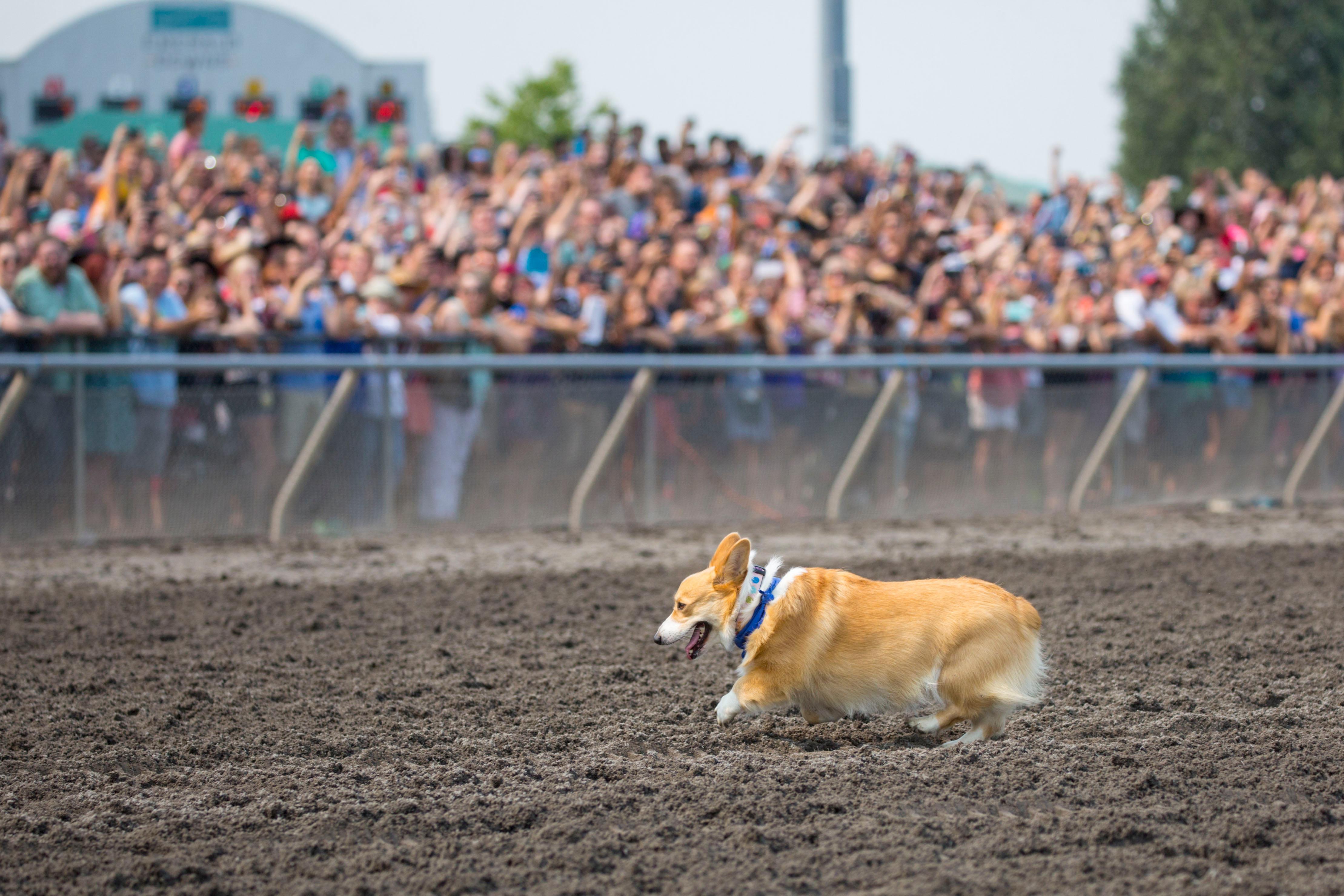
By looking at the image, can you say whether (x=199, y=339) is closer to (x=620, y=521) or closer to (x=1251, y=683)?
(x=620, y=521)

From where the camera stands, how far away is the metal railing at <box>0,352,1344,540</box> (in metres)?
9.29

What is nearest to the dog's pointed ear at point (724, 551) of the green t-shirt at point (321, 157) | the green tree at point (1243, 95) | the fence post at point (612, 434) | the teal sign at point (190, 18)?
the fence post at point (612, 434)

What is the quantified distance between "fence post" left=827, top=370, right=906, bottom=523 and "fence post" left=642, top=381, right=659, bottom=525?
1.51m

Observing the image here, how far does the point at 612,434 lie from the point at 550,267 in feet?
7.96

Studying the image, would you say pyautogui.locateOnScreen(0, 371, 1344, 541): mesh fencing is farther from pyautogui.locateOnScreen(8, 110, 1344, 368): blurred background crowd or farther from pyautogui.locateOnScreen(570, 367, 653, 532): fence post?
pyautogui.locateOnScreen(8, 110, 1344, 368): blurred background crowd

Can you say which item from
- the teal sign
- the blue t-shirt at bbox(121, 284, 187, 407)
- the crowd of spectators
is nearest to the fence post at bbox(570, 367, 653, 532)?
the crowd of spectators

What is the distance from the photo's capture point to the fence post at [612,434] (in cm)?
1048

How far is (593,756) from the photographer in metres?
4.83

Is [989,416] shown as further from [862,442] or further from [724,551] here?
[724,551]

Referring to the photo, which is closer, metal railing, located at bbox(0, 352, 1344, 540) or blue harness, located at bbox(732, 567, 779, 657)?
blue harness, located at bbox(732, 567, 779, 657)

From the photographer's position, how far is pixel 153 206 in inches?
479

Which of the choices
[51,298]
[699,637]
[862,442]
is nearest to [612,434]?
[862,442]

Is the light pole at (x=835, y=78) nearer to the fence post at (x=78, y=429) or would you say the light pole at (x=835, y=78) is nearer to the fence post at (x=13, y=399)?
the fence post at (x=78, y=429)

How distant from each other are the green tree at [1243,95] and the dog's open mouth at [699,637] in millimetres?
54688
